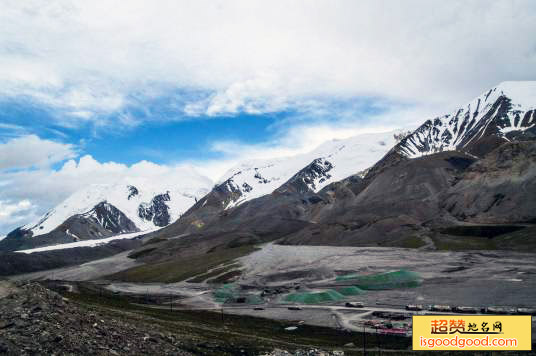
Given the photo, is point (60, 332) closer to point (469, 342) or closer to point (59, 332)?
point (59, 332)

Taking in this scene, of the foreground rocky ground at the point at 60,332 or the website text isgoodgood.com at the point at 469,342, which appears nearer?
the foreground rocky ground at the point at 60,332

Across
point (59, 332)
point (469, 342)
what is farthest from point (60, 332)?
point (469, 342)

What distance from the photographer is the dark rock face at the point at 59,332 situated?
25688mm

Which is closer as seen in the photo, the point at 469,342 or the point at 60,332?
the point at 60,332

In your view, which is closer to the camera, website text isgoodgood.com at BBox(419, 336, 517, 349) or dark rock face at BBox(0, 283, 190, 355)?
dark rock face at BBox(0, 283, 190, 355)

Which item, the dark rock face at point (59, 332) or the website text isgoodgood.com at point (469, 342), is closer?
the dark rock face at point (59, 332)

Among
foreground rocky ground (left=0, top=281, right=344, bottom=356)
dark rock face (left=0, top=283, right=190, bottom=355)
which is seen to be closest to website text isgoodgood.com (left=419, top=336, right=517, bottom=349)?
foreground rocky ground (left=0, top=281, right=344, bottom=356)

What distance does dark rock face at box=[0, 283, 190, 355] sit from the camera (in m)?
25.7

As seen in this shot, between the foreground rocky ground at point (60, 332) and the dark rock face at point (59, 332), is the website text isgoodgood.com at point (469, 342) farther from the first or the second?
the dark rock face at point (59, 332)

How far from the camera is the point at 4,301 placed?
29.6m

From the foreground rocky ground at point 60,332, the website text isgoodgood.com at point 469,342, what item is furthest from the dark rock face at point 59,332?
the website text isgoodgood.com at point 469,342

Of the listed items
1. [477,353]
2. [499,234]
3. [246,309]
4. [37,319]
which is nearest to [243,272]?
[246,309]

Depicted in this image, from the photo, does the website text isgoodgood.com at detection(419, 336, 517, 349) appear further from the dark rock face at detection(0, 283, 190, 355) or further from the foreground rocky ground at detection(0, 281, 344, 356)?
the dark rock face at detection(0, 283, 190, 355)

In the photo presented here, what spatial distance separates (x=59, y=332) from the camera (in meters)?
27.5
